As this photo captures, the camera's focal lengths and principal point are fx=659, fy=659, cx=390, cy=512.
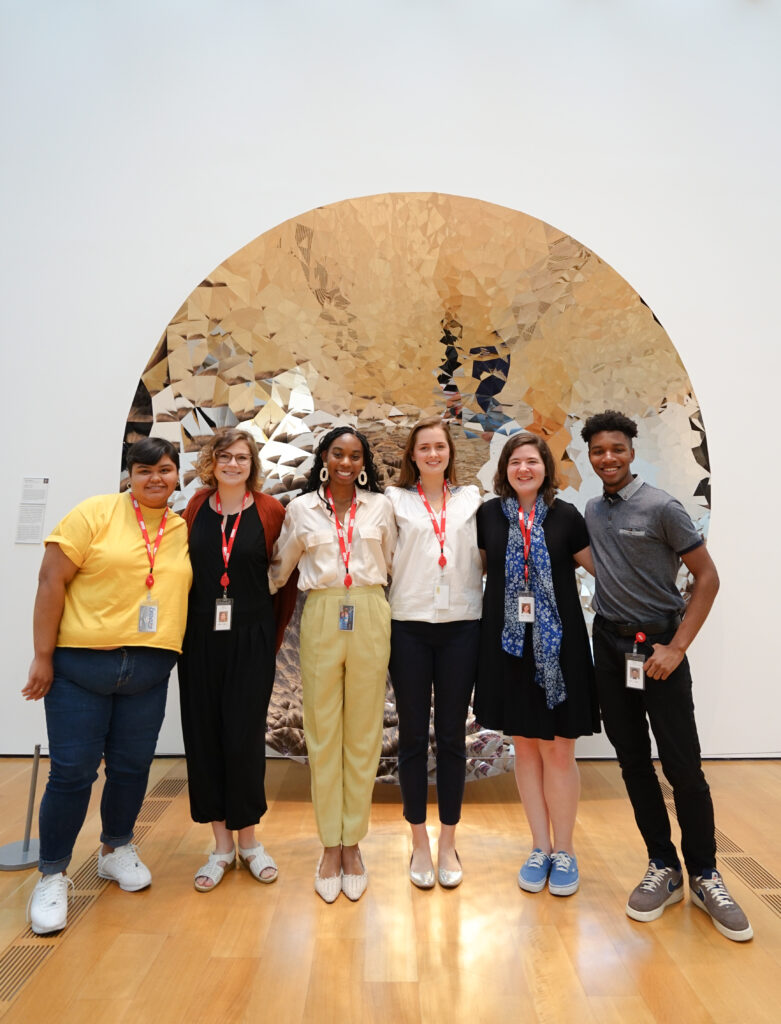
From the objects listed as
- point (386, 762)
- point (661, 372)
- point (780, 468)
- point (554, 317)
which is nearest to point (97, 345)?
point (554, 317)

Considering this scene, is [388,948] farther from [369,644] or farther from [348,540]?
[348,540]

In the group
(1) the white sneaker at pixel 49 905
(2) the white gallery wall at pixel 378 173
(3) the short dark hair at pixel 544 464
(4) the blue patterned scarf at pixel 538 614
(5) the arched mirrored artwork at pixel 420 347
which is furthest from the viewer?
(2) the white gallery wall at pixel 378 173

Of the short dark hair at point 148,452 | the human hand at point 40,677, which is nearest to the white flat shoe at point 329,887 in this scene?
the human hand at point 40,677

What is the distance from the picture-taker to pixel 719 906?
1857 mm

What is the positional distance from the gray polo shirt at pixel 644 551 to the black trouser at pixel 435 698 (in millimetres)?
456

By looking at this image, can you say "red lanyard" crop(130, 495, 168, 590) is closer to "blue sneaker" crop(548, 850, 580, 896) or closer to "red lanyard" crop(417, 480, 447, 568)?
"red lanyard" crop(417, 480, 447, 568)

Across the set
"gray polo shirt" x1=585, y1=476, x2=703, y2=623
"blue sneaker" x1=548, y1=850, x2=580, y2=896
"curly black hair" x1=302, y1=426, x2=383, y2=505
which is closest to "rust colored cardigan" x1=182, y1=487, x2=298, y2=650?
"curly black hair" x1=302, y1=426, x2=383, y2=505

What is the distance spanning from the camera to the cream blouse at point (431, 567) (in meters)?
2.06

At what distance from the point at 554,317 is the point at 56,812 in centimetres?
273

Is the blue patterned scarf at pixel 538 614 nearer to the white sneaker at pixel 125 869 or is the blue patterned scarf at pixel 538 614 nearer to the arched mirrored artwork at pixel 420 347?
the arched mirrored artwork at pixel 420 347

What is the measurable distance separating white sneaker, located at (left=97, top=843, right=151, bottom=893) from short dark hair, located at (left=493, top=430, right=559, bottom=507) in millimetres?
1648

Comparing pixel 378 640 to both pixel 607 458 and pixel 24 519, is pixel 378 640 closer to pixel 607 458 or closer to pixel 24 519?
pixel 607 458

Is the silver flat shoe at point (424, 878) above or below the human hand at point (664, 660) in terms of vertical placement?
below

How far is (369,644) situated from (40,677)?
3.07ft
